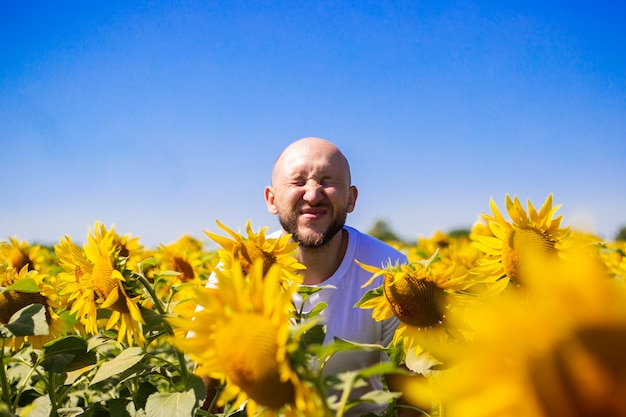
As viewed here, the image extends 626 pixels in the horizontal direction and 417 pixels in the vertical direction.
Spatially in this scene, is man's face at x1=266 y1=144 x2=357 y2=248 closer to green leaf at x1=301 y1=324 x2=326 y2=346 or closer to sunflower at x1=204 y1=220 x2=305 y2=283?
sunflower at x1=204 y1=220 x2=305 y2=283

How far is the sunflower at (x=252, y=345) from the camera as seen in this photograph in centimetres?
93

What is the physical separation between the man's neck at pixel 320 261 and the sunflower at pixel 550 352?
7.30 ft

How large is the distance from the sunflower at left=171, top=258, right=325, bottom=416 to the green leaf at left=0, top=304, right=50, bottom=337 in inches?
27.4

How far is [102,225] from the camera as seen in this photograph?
223cm

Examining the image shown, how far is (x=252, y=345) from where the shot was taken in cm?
93

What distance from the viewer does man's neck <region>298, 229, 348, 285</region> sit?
2904mm

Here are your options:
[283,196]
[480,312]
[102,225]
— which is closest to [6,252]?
[102,225]

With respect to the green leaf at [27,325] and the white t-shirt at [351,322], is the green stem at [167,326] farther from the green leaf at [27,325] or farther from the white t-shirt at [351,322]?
the white t-shirt at [351,322]

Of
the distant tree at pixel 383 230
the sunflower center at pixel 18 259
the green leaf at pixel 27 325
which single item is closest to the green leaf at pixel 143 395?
the green leaf at pixel 27 325

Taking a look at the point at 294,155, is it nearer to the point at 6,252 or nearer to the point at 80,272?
the point at 80,272

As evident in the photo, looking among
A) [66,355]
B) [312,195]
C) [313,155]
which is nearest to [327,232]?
[312,195]

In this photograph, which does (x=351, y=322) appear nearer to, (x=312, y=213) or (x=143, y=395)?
(x=312, y=213)

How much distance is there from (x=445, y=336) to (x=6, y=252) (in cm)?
325

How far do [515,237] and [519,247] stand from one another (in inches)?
2.1
